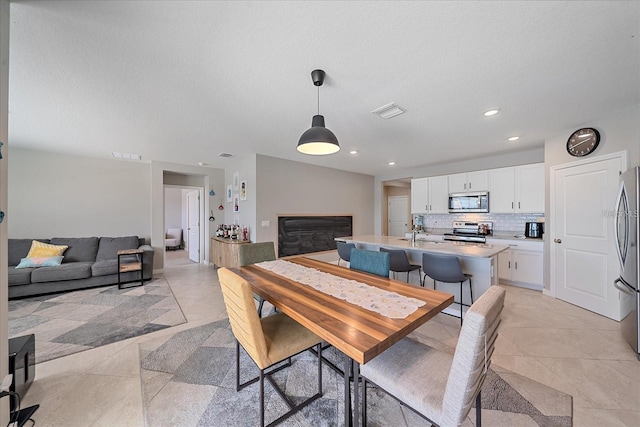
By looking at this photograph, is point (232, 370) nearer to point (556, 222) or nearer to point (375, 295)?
point (375, 295)

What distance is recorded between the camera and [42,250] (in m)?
3.75

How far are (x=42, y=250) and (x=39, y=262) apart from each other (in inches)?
15.1

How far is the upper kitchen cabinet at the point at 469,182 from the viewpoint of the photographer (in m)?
4.35

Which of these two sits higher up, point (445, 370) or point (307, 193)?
point (307, 193)

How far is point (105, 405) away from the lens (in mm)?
1509

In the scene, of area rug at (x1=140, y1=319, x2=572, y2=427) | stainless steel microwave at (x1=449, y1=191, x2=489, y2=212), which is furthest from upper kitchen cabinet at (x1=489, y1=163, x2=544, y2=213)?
area rug at (x1=140, y1=319, x2=572, y2=427)

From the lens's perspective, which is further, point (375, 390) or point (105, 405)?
point (375, 390)

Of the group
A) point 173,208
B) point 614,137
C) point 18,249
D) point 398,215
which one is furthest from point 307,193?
point 173,208

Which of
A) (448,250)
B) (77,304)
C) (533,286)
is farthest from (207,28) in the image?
(533,286)

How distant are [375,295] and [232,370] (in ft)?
4.41

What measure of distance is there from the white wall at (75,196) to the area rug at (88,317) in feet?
4.88

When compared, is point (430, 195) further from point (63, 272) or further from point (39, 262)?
point (39, 262)

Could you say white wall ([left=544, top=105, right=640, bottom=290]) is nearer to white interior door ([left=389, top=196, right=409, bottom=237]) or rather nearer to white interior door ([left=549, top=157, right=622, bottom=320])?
white interior door ([left=549, top=157, right=622, bottom=320])

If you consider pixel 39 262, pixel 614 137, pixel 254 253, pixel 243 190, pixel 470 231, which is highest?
pixel 614 137
